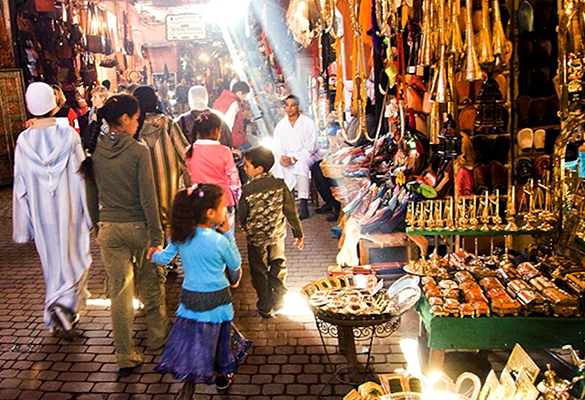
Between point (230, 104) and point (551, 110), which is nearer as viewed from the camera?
point (551, 110)

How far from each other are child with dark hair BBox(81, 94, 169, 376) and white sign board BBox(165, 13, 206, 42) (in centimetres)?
1189

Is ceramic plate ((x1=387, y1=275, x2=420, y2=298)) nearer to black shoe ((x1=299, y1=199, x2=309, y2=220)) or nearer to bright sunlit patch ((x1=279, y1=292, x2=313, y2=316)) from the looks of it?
bright sunlit patch ((x1=279, y1=292, x2=313, y2=316))

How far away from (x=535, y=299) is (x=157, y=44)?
86.5ft

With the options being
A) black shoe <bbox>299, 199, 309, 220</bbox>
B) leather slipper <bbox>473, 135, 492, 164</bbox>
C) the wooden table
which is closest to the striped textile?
the wooden table

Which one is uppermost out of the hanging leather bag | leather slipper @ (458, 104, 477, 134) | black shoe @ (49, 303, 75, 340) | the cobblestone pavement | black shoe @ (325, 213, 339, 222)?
the hanging leather bag

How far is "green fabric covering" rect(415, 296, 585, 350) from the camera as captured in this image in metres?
3.10

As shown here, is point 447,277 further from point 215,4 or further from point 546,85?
point 215,4

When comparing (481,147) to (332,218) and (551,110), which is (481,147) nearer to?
(551,110)

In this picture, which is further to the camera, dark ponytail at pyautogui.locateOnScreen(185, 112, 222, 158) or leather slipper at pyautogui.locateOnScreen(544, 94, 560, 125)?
dark ponytail at pyautogui.locateOnScreen(185, 112, 222, 158)

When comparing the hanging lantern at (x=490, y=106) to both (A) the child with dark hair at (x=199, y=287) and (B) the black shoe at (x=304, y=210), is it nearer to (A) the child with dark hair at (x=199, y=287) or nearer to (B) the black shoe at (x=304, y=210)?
(A) the child with dark hair at (x=199, y=287)

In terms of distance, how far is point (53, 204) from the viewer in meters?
4.54

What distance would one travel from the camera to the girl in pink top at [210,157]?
5043 millimetres

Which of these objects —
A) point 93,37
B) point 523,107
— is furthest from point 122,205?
point 93,37

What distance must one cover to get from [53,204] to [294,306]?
7.17 ft
